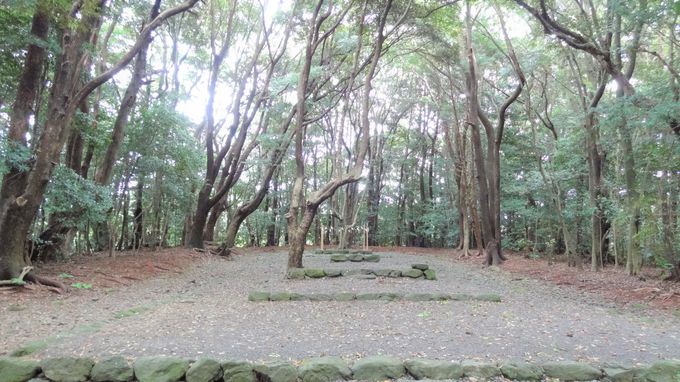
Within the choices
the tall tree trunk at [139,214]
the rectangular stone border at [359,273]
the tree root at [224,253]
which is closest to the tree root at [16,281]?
the rectangular stone border at [359,273]

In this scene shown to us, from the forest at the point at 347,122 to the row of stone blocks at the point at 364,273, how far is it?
46 cm

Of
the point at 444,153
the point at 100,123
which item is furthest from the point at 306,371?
the point at 444,153

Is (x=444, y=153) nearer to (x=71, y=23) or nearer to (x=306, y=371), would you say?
(x=71, y=23)

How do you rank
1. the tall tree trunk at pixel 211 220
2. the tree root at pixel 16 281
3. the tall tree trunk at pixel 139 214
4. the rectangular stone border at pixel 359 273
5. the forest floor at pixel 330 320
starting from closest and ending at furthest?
1. the forest floor at pixel 330 320
2. the tree root at pixel 16 281
3. the rectangular stone border at pixel 359 273
4. the tall tree trunk at pixel 139 214
5. the tall tree trunk at pixel 211 220

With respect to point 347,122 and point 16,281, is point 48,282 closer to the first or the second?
point 16,281

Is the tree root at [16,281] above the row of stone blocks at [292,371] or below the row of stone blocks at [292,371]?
above

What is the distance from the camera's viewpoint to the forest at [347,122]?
7.23 metres

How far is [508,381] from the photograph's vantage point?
11.6 feet

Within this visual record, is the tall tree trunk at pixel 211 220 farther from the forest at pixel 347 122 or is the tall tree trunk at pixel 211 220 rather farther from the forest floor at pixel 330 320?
the forest floor at pixel 330 320

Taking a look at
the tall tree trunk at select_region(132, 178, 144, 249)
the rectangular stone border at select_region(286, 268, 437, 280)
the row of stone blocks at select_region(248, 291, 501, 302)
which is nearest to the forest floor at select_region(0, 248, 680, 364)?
the row of stone blocks at select_region(248, 291, 501, 302)

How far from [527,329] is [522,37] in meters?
13.2

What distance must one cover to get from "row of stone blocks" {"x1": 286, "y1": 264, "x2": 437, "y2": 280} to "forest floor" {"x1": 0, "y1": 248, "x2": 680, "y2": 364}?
335 millimetres

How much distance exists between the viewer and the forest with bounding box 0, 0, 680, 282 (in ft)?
23.7

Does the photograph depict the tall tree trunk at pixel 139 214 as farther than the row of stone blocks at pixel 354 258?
No
